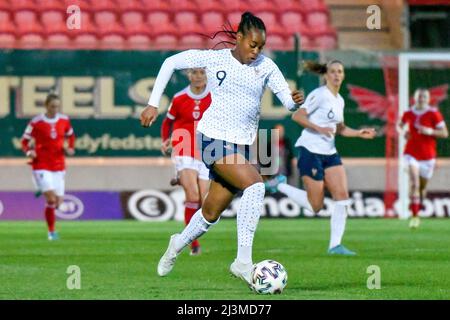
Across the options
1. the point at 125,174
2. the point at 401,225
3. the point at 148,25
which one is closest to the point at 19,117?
the point at 125,174

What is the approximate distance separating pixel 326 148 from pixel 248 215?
4.87 meters

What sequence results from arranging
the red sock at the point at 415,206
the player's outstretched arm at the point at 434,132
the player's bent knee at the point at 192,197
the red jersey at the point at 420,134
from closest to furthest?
the player's bent knee at the point at 192,197 → the red sock at the point at 415,206 → the player's outstretched arm at the point at 434,132 → the red jersey at the point at 420,134

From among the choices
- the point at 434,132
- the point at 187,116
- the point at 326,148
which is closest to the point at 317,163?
the point at 326,148

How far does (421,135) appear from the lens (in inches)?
894

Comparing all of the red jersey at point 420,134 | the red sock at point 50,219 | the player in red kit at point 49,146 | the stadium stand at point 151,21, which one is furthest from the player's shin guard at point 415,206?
the red sock at point 50,219

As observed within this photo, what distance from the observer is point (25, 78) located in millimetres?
23438

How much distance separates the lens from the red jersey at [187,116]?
15.1 metres

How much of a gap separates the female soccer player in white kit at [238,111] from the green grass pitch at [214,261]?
69cm

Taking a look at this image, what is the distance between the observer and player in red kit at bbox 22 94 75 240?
63.1ft

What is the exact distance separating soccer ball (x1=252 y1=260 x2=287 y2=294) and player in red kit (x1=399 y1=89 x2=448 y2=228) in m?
12.4

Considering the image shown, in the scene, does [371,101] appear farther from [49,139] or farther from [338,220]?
[338,220]

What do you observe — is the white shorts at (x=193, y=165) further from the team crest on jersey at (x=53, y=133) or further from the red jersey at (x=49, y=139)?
the team crest on jersey at (x=53, y=133)
